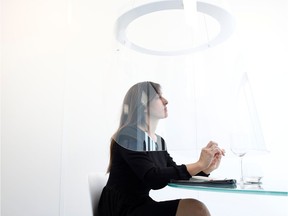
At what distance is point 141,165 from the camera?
1160 millimetres

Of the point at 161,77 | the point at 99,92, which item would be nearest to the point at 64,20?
the point at 99,92

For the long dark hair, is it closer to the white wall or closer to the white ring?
the white ring

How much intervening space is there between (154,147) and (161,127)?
8 centimetres

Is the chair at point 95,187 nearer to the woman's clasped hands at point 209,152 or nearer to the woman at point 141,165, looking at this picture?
the woman at point 141,165

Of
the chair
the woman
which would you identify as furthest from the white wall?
the woman

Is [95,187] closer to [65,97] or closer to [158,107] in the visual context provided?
[158,107]

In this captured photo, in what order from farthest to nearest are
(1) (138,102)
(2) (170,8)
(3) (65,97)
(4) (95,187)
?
(3) (65,97) → (4) (95,187) → (1) (138,102) → (2) (170,8)

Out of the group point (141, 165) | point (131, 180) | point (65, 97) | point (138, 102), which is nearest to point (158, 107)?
point (138, 102)

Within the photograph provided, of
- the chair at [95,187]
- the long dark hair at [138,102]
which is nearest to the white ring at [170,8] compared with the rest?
the long dark hair at [138,102]

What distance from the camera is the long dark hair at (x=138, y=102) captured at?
1.07 meters

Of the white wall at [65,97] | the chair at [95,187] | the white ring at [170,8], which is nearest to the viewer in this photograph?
the white ring at [170,8]

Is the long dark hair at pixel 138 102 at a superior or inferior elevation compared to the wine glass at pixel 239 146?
superior

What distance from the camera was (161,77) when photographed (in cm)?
106

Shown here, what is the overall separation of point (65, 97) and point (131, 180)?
1068mm
